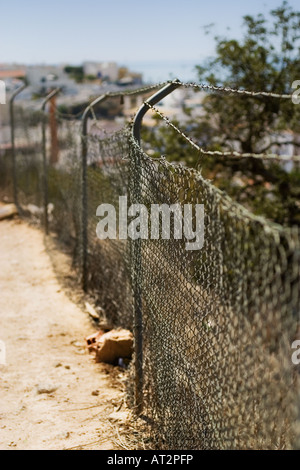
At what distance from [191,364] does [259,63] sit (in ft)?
33.9

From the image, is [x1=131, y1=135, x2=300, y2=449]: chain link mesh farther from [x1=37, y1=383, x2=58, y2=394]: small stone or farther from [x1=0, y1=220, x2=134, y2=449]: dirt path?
[x1=37, y1=383, x2=58, y2=394]: small stone

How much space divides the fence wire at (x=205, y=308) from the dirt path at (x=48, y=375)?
37 cm

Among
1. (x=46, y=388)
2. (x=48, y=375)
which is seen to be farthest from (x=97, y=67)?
(x=46, y=388)

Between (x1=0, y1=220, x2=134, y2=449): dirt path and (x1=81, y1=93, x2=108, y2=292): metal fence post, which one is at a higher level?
(x1=81, y1=93, x2=108, y2=292): metal fence post

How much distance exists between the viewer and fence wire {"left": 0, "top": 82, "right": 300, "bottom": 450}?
6.91 feet

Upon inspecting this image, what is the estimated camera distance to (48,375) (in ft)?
15.6

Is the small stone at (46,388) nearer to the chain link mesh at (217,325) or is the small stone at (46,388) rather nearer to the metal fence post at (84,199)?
the chain link mesh at (217,325)

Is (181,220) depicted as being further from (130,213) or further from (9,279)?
(9,279)

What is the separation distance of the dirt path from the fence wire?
369 millimetres

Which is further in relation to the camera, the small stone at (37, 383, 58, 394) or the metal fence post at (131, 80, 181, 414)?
the small stone at (37, 383, 58, 394)

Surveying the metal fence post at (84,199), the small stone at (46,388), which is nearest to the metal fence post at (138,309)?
the small stone at (46,388)

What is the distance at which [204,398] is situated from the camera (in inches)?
118

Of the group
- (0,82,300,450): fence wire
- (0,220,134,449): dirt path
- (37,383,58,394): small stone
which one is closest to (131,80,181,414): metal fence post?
(0,82,300,450): fence wire
